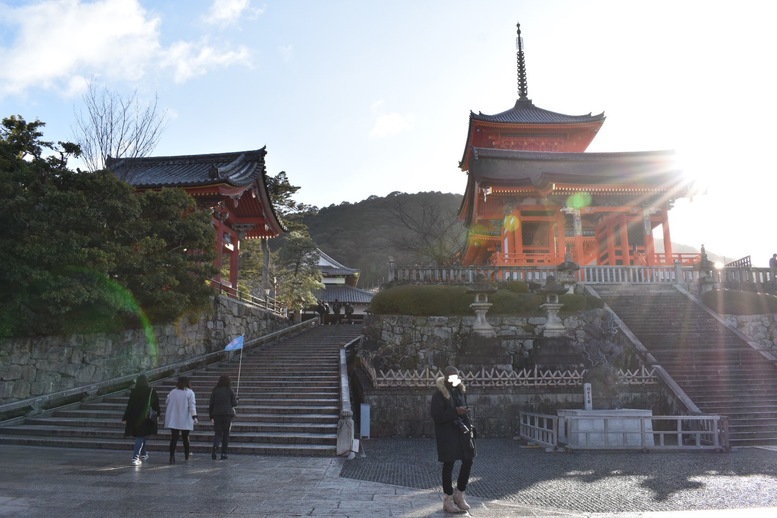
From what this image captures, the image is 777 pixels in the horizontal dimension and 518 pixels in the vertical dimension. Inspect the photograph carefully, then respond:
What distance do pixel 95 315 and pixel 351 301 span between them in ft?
110

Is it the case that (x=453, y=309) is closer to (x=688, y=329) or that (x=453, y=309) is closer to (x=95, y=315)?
(x=688, y=329)

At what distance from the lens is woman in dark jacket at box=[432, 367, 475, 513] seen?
6.01m

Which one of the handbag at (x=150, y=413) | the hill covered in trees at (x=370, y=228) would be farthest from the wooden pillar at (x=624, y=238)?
the hill covered in trees at (x=370, y=228)

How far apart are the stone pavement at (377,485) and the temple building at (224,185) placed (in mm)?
13299

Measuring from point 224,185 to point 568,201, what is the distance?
16.4 metres

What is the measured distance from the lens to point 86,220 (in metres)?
13.7

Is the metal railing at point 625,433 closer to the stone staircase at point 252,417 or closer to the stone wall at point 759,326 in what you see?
the stone staircase at point 252,417

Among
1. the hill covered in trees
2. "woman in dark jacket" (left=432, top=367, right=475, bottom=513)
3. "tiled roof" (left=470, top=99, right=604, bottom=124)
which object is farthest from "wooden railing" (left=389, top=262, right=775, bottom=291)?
the hill covered in trees

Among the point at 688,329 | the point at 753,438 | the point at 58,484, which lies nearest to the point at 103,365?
the point at 58,484

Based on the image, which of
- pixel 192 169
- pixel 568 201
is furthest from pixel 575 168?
pixel 192 169

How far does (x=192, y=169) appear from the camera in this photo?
87.9 feet

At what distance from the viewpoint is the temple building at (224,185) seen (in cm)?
2181

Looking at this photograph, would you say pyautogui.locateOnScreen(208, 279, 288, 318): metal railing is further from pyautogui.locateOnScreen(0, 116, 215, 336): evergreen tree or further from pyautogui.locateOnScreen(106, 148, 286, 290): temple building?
pyautogui.locateOnScreen(0, 116, 215, 336): evergreen tree

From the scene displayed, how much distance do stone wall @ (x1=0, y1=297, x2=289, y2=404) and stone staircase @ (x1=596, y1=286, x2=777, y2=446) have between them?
1584 cm
